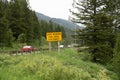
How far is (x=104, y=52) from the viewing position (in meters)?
33.3

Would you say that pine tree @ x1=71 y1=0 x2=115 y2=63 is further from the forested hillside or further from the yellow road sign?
the forested hillside

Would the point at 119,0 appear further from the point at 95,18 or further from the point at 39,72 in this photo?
the point at 39,72

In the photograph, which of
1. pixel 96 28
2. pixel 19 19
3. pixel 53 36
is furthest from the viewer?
pixel 19 19

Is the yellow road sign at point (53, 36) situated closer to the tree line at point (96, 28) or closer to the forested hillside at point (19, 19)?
the tree line at point (96, 28)

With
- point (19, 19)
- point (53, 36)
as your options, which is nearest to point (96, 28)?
point (53, 36)

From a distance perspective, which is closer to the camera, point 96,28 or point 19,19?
point 96,28

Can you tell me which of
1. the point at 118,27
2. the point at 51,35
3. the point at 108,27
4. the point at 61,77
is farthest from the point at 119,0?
the point at 61,77

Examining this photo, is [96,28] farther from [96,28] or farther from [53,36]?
[53,36]

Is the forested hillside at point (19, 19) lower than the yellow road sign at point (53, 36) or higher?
higher

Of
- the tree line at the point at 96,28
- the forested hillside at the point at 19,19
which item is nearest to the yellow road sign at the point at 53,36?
the tree line at the point at 96,28

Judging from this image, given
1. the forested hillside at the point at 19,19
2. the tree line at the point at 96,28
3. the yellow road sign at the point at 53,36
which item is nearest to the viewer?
the yellow road sign at the point at 53,36

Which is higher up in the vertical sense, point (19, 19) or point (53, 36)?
point (19, 19)

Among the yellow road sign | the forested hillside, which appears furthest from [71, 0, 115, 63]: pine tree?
the forested hillside

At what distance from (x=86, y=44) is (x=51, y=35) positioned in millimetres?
7335
